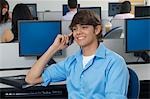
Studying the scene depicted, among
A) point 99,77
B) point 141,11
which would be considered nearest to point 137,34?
point 99,77

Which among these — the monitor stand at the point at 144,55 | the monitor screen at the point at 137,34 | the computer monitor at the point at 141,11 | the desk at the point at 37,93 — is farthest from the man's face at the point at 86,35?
the computer monitor at the point at 141,11

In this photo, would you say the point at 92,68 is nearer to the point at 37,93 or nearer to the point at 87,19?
the point at 87,19

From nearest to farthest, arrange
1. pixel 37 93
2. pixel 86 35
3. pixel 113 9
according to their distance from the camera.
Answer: pixel 86 35 → pixel 37 93 → pixel 113 9

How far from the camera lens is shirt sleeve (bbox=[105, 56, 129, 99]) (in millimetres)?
1660

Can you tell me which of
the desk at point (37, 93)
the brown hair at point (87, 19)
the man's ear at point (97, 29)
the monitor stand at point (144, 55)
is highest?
the brown hair at point (87, 19)

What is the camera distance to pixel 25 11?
3520 mm

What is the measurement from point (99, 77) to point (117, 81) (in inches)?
4.0

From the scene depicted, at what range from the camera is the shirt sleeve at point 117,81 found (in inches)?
65.4

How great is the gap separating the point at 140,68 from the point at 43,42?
0.87 metres

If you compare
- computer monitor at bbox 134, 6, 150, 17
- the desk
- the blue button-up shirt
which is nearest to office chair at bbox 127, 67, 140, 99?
the blue button-up shirt

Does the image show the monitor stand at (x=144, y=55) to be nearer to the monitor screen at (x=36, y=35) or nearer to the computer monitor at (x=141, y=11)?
the monitor screen at (x=36, y=35)

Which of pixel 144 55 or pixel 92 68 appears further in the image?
pixel 144 55

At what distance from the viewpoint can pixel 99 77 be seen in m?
1.73

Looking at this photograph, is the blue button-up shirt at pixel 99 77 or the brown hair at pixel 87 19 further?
the brown hair at pixel 87 19
